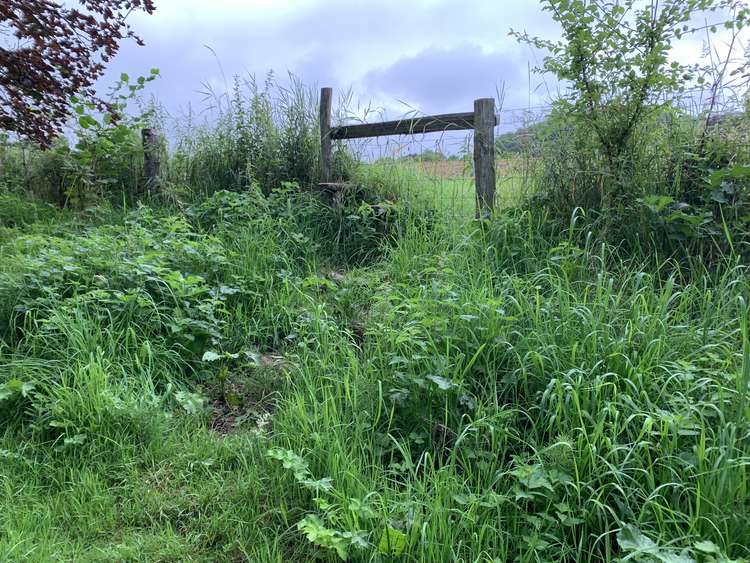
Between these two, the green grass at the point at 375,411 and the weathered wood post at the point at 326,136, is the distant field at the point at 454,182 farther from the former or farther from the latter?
the weathered wood post at the point at 326,136

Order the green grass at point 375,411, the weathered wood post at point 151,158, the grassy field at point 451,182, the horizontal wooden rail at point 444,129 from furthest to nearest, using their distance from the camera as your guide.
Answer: the weathered wood post at point 151,158, the horizontal wooden rail at point 444,129, the grassy field at point 451,182, the green grass at point 375,411

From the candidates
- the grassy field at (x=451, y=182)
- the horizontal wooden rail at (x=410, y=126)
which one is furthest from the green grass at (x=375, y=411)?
the horizontal wooden rail at (x=410, y=126)

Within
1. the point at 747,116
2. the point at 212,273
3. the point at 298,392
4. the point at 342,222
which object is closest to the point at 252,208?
the point at 342,222

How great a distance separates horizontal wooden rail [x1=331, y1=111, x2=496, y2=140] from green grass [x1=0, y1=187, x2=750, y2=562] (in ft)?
5.28

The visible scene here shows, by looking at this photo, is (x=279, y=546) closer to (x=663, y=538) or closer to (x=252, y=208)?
(x=663, y=538)

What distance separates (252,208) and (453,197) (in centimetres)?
219

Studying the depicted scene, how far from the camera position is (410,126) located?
5.91 meters

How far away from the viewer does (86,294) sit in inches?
145

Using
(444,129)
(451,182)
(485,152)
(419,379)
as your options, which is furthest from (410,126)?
(419,379)

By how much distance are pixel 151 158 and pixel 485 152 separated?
190 inches

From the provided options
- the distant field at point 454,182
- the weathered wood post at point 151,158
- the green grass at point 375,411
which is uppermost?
the weathered wood post at point 151,158

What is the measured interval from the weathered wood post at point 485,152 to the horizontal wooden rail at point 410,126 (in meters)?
0.19

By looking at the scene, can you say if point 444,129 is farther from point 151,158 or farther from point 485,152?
point 151,158

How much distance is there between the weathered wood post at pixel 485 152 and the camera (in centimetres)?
532
